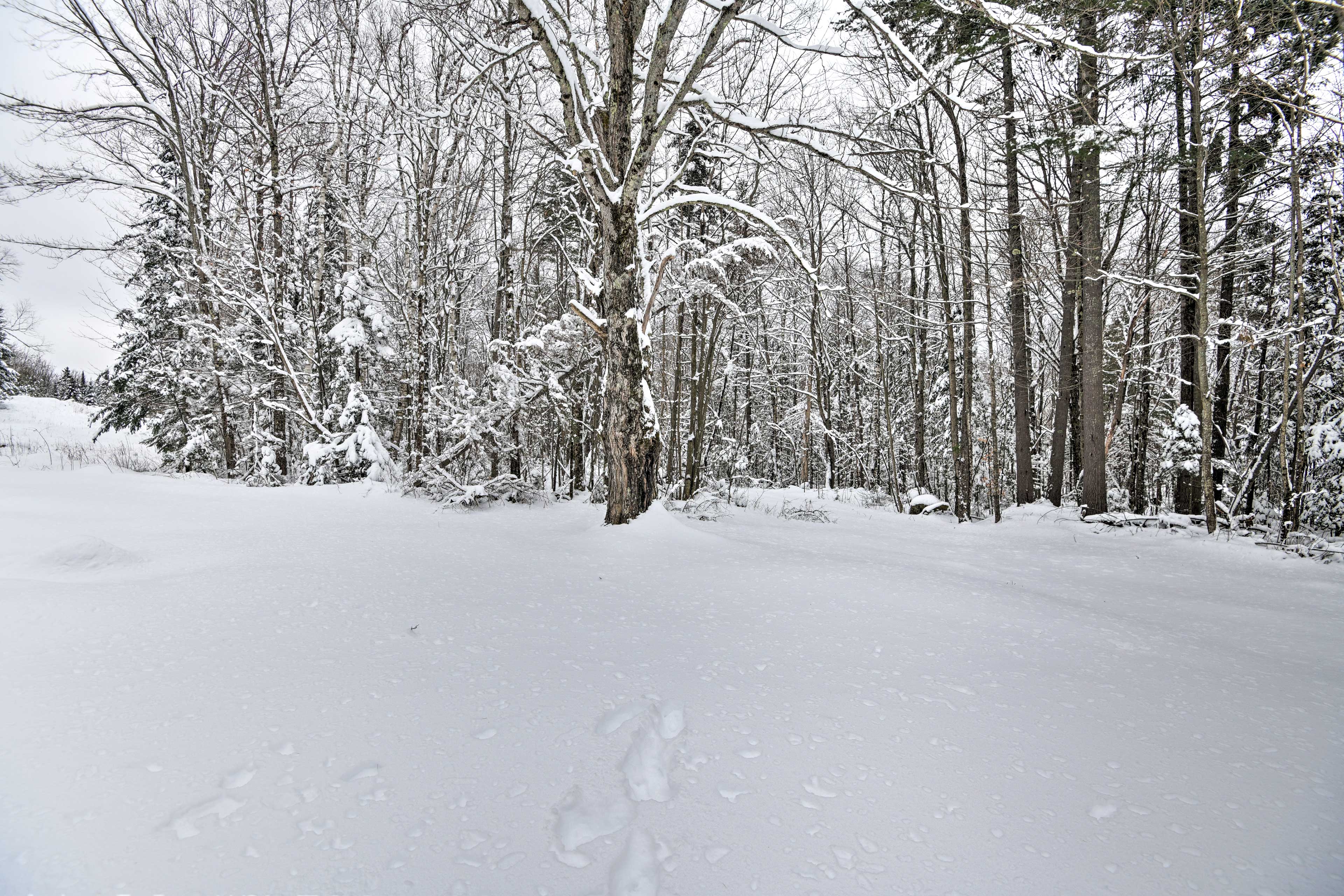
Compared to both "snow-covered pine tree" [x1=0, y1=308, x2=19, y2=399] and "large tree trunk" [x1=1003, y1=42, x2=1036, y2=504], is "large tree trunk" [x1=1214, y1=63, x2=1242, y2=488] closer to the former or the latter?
"large tree trunk" [x1=1003, y1=42, x2=1036, y2=504]

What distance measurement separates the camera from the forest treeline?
5.07 metres

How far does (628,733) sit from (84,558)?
3.02 meters

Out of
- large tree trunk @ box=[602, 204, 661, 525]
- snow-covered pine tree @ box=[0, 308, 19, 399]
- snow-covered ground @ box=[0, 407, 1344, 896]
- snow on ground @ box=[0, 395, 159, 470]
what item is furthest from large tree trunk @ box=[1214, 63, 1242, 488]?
snow-covered pine tree @ box=[0, 308, 19, 399]

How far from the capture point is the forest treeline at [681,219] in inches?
199

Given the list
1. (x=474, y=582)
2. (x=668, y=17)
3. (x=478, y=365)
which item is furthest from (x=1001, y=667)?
(x=478, y=365)

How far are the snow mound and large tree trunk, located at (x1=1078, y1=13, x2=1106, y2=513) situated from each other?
11109mm

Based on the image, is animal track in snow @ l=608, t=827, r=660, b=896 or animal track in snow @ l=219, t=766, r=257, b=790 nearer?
animal track in snow @ l=608, t=827, r=660, b=896

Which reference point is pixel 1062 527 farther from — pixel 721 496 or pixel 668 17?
pixel 668 17

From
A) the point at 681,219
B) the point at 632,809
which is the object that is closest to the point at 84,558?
the point at 632,809

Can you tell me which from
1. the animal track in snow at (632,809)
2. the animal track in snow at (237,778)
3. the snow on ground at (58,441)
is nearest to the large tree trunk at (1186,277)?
the animal track in snow at (632,809)

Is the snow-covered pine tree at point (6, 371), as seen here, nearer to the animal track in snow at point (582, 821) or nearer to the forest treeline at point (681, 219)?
the forest treeline at point (681, 219)

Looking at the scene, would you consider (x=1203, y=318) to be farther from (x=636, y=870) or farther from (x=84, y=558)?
(x=84, y=558)

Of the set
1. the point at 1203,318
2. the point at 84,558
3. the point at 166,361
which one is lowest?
the point at 84,558

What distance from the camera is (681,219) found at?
10.3 m
